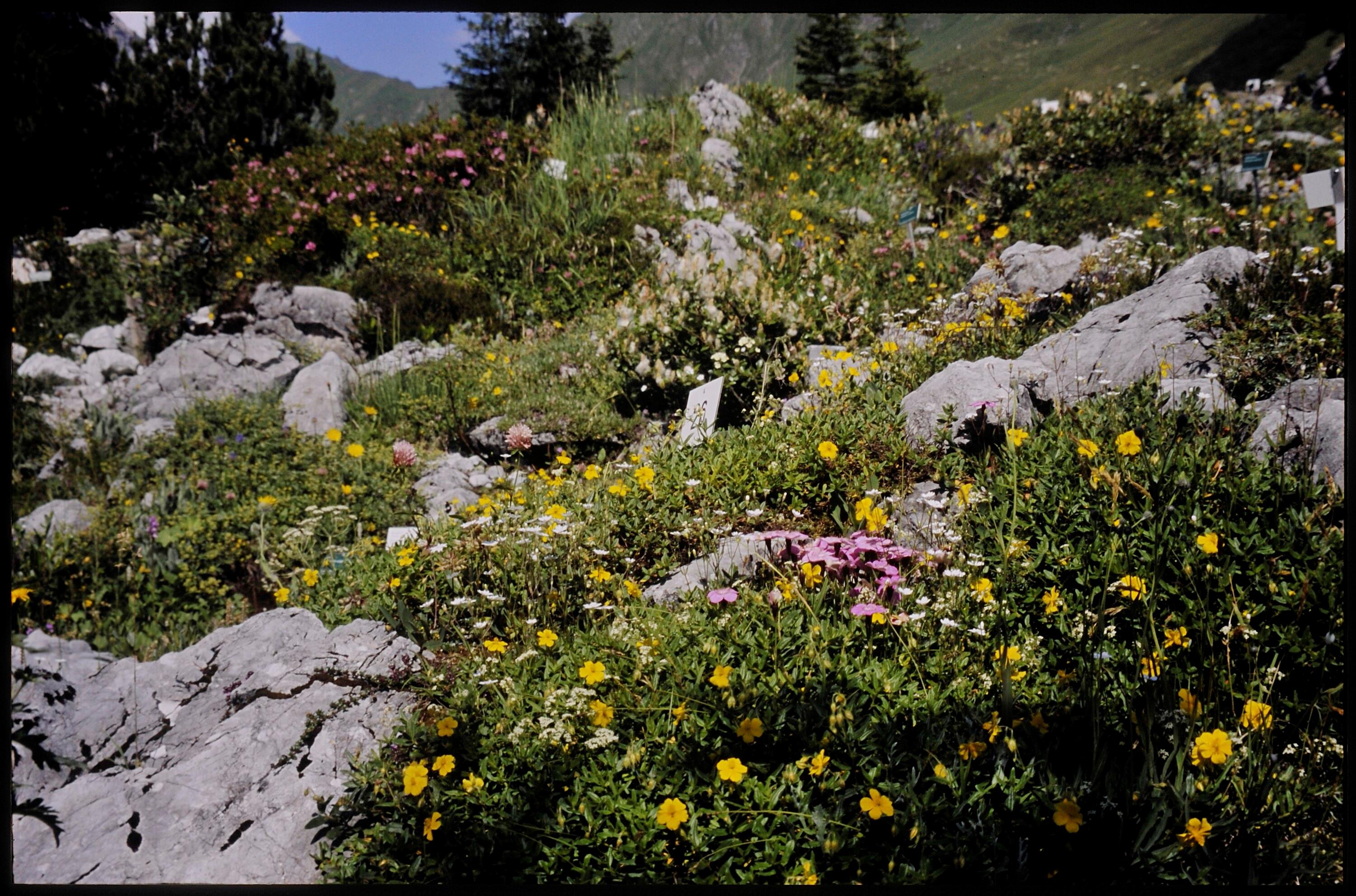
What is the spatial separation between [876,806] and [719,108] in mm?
12923

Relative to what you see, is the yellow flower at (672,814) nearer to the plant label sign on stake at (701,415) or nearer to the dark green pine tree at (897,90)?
the plant label sign on stake at (701,415)

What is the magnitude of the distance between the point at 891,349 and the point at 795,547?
2.41 meters

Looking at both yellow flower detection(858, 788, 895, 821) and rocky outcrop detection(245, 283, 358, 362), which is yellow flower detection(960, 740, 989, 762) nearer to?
yellow flower detection(858, 788, 895, 821)

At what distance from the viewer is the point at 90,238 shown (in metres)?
11.7

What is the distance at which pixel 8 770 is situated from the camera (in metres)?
1.70

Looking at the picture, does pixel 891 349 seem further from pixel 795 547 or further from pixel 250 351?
pixel 250 351

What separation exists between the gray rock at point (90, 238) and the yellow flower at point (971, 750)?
13204 millimetres

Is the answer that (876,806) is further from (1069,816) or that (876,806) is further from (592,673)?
(592,673)

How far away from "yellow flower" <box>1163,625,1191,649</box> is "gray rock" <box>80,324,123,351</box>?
402 inches

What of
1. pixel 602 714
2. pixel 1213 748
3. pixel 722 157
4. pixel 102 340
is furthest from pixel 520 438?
pixel 722 157

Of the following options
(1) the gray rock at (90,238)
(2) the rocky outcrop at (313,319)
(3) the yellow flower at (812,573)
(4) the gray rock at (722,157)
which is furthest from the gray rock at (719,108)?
(3) the yellow flower at (812,573)

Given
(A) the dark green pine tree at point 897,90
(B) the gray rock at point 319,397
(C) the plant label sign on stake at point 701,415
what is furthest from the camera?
(A) the dark green pine tree at point 897,90

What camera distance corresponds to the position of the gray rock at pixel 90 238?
10.9m

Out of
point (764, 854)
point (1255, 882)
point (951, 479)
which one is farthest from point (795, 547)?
point (1255, 882)
